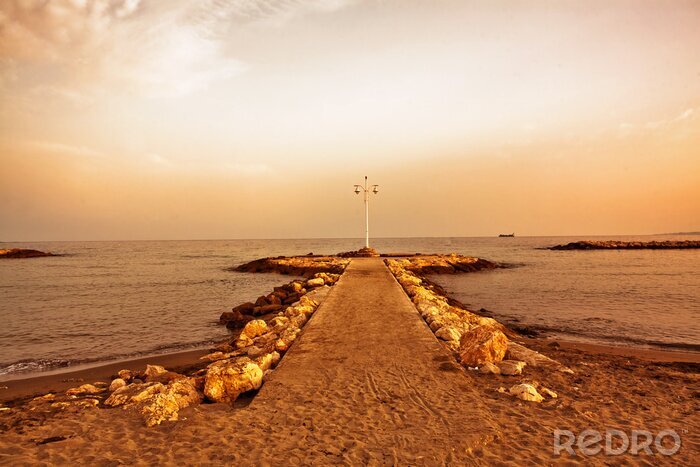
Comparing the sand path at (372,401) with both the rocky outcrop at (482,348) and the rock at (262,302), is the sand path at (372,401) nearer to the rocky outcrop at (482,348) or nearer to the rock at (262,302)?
the rocky outcrop at (482,348)

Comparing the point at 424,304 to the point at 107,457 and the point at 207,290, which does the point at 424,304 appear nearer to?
the point at 107,457

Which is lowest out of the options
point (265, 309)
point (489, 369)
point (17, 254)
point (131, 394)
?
point (17, 254)

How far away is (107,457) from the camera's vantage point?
395 cm

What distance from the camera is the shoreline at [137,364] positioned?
7566mm

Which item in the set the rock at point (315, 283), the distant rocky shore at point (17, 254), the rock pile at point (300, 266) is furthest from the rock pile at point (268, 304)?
the distant rocky shore at point (17, 254)

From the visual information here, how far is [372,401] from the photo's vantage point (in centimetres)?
508

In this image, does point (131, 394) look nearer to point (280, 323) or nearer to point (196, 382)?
point (196, 382)

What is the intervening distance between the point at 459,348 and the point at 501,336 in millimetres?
808

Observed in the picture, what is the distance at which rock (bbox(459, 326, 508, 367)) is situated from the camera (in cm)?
672

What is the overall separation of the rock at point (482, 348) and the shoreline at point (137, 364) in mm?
3341

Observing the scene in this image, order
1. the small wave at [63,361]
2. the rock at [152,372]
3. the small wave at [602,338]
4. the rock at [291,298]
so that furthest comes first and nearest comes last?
the rock at [291,298] → the small wave at [602,338] → the small wave at [63,361] → the rock at [152,372]

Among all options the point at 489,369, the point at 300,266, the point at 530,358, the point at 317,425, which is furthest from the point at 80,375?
the point at 300,266

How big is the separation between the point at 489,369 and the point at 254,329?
19.6 feet

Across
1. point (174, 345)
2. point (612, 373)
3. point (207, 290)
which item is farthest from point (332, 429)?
point (207, 290)
